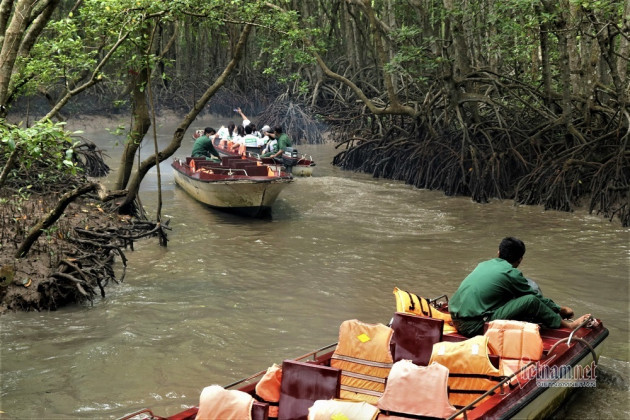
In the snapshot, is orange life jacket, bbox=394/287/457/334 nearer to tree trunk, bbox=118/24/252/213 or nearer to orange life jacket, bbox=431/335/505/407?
orange life jacket, bbox=431/335/505/407

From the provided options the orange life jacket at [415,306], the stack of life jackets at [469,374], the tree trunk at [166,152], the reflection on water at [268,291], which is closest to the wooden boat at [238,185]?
the reflection on water at [268,291]

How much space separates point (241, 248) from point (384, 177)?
7344 mm

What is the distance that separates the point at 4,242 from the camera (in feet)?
25.7

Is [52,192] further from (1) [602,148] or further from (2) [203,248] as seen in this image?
(1) [602,148]

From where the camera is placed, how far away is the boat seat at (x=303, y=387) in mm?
4148

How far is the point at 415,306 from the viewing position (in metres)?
5.68

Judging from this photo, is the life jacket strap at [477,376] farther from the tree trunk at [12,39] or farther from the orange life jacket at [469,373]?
the tree trunk at [12,39]

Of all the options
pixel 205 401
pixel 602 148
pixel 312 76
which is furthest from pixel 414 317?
pixel 312 76

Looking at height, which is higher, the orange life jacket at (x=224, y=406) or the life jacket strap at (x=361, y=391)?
the orange life jacket at (x=224, y=406)

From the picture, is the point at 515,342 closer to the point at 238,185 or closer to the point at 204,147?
the point at 238,185

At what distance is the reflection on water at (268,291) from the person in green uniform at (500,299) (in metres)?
0.78

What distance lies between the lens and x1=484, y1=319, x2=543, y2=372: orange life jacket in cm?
505

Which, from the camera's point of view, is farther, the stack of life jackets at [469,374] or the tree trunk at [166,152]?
the tree trunk at [166,152]

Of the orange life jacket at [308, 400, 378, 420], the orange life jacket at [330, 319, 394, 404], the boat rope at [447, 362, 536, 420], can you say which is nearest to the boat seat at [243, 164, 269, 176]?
the orange life jacket at [330, 319, 394, 404]
